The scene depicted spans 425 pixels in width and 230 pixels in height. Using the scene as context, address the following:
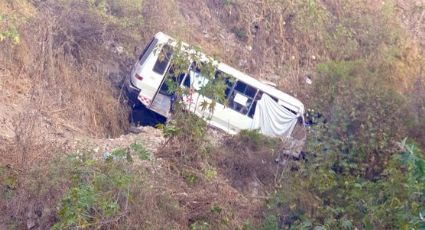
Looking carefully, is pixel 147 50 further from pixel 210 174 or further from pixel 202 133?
pixel 210 174

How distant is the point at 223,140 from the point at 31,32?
3858 mm

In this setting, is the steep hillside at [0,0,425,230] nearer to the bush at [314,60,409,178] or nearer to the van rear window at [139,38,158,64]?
the bush at [314,60,409,178]

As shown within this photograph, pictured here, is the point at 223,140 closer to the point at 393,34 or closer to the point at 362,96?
the point at 362,96

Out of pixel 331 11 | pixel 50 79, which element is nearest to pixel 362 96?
pixel 50 79

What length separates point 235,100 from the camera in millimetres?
12133

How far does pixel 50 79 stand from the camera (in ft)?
35.6

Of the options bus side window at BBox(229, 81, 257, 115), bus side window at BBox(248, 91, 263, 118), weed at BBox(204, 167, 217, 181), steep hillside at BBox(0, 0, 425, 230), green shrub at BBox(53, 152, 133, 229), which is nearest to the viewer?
green shrub at BBox(53, 152, 133, 229)

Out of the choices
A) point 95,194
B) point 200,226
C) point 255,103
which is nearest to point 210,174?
point 200,226

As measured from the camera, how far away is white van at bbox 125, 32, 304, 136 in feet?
38.0

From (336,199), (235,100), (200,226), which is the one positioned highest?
(336,199)

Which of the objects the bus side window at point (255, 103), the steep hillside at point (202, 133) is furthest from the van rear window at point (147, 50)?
the bus side window at point (255, 103)

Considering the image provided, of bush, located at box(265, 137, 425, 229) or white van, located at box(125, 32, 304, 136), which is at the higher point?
bush, located at box(265, 137, 425, 229)

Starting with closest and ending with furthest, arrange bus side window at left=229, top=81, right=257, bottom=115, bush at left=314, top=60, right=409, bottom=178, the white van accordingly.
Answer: bush at left=314, top=60, right=409, bottom=178 < the white van < bus side window at left=229, top=81, right=257, bottom=115

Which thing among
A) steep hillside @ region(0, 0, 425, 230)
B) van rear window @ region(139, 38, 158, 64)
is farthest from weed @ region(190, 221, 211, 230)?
van rear window @ region(139, 38, 158, 64)
